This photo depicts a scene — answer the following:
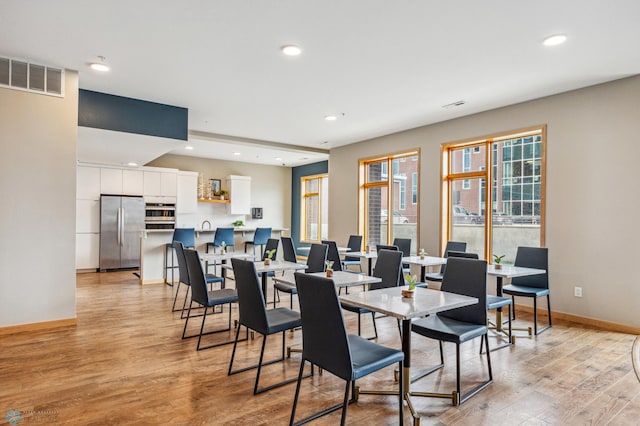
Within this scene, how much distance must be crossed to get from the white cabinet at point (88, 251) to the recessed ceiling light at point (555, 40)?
8.66m

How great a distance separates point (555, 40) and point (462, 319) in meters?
2.60

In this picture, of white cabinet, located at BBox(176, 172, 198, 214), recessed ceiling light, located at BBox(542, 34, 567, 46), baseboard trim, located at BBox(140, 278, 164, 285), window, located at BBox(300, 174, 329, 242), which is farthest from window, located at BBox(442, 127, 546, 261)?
white cabinet, located at BBox(176, 172, 198, 214)

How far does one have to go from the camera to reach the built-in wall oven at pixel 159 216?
8.97 metres

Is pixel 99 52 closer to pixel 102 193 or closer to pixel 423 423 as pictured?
pixel 423 423

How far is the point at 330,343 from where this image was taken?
2.06 meters

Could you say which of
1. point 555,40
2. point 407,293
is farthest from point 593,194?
point 407,293

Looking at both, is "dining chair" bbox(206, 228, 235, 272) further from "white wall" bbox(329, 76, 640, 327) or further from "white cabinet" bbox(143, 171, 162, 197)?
"white wall" bbox(329, 76, 640, 327)

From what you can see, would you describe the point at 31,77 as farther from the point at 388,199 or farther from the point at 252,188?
the point at 252,188

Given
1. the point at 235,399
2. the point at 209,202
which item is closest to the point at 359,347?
the point at 235,399

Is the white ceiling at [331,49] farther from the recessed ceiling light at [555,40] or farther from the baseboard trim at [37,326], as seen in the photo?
the baseboard trim at [37,326]

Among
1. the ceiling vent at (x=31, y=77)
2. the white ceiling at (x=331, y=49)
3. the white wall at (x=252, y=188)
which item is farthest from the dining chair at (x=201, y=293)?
the white wall at (x=252, y=188)

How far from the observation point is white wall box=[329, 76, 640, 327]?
4.32m

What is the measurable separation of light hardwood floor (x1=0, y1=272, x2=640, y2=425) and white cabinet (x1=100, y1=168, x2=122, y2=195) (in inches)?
196

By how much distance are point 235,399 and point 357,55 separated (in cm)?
321
